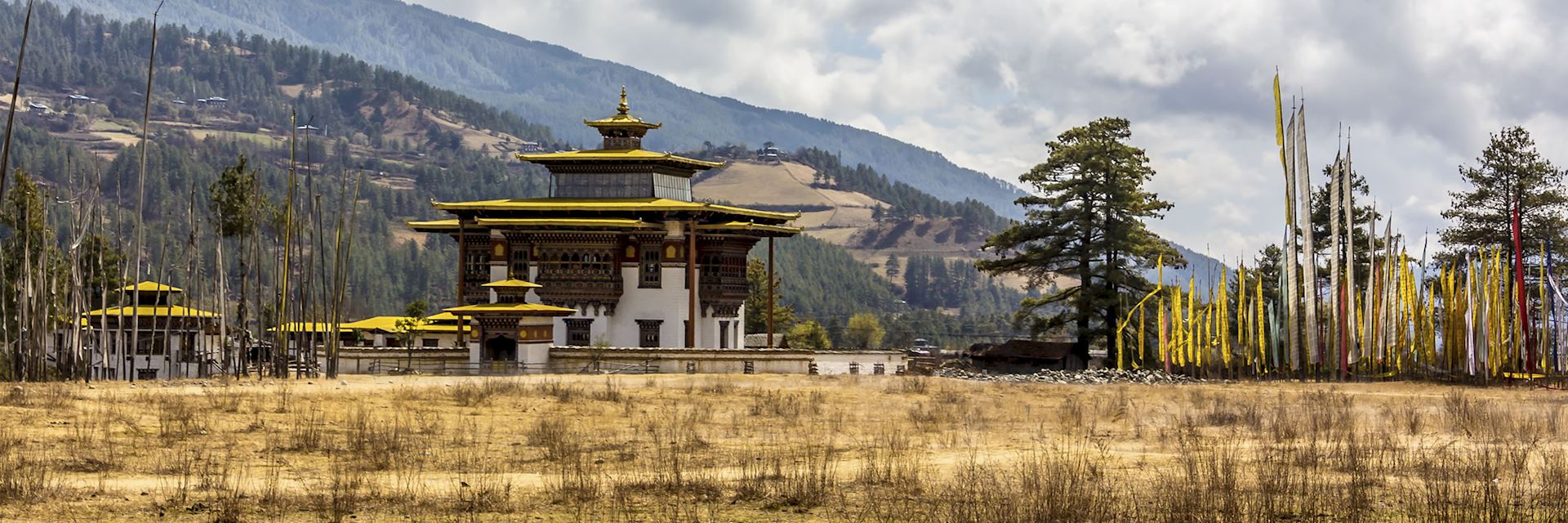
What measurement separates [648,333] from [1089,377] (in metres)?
20.1

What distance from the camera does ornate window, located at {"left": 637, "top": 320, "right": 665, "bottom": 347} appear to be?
2798 inches

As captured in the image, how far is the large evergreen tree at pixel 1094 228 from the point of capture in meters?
68.6

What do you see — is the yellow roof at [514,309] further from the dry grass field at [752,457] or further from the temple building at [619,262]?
the dry grass field at [752,457]

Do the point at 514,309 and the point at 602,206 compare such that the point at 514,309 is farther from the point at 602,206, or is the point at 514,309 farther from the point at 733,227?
the point at 733,227

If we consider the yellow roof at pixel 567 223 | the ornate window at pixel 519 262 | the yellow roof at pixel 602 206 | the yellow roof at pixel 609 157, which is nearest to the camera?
the yellow roof at pixel 567 223

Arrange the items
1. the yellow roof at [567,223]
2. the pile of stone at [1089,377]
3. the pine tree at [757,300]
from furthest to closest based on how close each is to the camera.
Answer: the pine tree at [757,300] < the yellow roof at [567,223] < the pile of stone at [1089,377]

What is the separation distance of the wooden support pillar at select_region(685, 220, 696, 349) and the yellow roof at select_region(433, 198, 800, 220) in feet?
3.66

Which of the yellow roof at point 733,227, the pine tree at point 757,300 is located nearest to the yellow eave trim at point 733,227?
the yellow roof at point 733,227

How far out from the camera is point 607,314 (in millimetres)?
70812

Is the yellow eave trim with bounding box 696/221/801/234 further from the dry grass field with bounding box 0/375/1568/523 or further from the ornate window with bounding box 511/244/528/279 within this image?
the dry grass field with bounding box 0/375/1568/523

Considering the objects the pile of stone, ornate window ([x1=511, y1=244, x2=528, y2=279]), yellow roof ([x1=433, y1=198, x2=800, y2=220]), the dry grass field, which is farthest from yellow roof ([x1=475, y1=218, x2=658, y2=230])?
the dry grass field

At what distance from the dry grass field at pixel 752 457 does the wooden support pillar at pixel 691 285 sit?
91.7 feet

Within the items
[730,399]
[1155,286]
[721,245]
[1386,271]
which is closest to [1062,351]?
[1155,286]

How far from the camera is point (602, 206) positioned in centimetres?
7112
